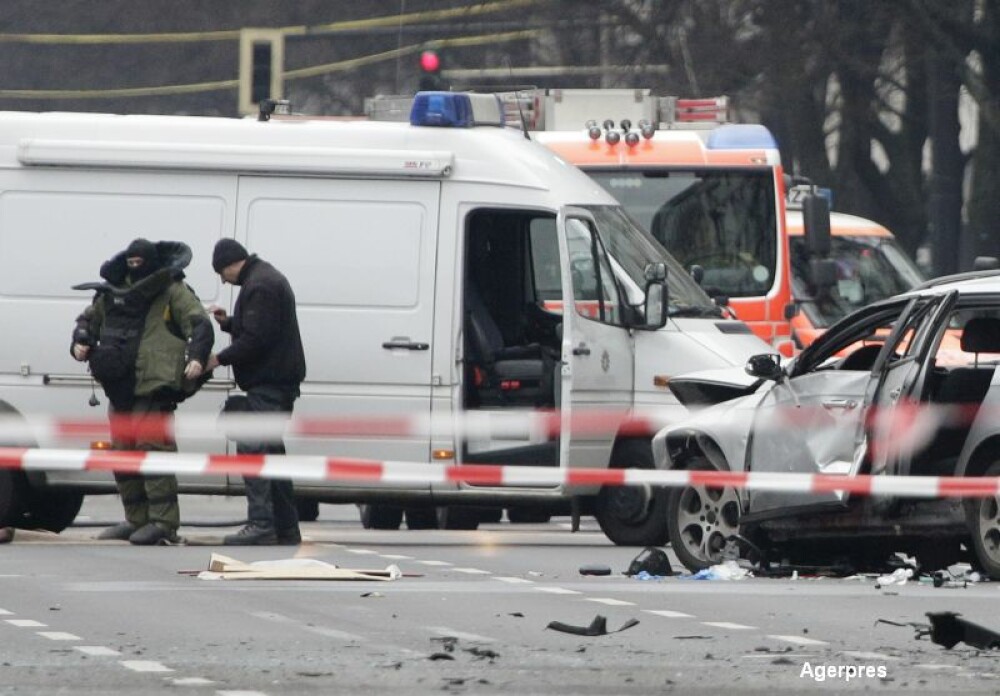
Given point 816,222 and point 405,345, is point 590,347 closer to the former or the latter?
point 405,345

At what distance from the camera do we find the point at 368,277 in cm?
1512

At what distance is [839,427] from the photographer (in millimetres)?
12422

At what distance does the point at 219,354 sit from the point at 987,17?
1577 centimetres

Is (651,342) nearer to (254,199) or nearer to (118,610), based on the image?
(254,199)

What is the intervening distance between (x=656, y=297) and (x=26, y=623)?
19.0 ft

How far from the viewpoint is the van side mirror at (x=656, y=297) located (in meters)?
15.2

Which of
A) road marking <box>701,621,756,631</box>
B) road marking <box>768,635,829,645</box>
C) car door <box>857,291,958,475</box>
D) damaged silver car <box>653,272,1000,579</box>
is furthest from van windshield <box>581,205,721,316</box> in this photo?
road marking <box>768,635,829,645</box>

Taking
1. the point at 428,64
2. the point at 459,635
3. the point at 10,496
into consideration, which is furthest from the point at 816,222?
the point at 459,635

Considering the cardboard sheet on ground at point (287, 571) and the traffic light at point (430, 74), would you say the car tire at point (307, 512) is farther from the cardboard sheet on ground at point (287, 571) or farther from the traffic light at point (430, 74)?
the cardboard sheet on ground at point (287, 571)

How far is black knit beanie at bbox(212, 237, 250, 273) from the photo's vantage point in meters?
14.4

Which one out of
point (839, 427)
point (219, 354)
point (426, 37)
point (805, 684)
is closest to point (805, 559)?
point (839, 427)

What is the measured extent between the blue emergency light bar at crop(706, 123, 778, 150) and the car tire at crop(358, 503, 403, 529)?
3.98 m

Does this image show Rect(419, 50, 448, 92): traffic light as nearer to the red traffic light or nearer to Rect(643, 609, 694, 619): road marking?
the red traffic light

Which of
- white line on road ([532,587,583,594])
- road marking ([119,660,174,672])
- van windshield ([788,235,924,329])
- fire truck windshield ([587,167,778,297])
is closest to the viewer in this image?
road marking ([119,660,174,672])
